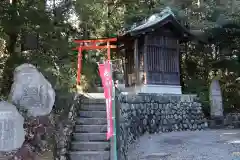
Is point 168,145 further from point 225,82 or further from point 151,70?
point 225,82

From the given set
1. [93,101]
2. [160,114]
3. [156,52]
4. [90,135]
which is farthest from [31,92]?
[156,52]

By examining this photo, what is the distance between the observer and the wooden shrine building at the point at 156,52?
13.2m

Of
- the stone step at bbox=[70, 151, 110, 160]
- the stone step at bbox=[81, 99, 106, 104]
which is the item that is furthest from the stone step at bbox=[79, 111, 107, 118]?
the stone step at bbox=[70, 151, 110, 160]

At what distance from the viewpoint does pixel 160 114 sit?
Result: 12.7 m

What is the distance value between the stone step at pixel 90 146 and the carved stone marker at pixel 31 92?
66.5 inches

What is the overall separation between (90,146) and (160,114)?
661 centimetres

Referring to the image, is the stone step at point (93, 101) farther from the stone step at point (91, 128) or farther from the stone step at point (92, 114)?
the stone step at point (91, 128)

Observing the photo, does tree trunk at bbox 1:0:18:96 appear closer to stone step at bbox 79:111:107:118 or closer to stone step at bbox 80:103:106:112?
stone step at bbox 79:111:107:118

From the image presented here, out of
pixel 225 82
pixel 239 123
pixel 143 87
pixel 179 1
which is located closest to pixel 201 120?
pixel 239 123

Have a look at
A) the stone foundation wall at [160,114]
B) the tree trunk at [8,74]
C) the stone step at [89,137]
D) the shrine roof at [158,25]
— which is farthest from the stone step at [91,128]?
the shrine roof at [158,25]

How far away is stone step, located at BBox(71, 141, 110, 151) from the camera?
6523 millimetres

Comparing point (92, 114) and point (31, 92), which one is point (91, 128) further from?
point (31, 92)

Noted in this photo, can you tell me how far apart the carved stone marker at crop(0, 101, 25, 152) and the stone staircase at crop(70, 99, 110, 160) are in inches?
83.7

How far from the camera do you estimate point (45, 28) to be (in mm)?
6457
